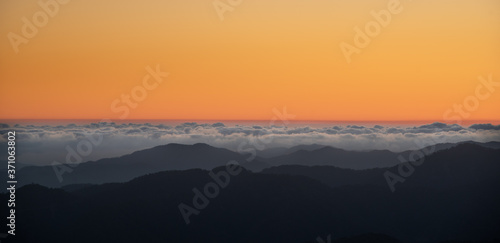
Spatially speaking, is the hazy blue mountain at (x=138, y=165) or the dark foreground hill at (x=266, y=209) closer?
the dark foreground hill at (x=266, y=209)

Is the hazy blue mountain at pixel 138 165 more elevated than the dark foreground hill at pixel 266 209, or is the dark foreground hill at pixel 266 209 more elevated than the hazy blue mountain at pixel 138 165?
the hazy blue mountain at pixel 138 165

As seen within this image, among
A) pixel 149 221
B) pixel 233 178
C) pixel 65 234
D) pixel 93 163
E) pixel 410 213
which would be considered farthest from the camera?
pixel 93 163

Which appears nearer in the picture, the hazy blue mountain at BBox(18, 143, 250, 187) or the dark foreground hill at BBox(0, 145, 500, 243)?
the dark foreground hill at BBox(0, 145, 500, 243)

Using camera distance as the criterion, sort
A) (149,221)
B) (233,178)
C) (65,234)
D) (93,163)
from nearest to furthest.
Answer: (65,234)
(149,221)
(233,178)
(93,163)

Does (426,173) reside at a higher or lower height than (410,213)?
higher

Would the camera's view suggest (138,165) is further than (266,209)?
Yes

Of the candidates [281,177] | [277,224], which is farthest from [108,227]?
[281,177]

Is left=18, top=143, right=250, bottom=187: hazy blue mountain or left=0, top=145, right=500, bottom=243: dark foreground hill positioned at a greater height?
left=18, top=143, right=250, bottom=187: hazy blue mountain

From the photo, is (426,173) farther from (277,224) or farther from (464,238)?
(277,224)
